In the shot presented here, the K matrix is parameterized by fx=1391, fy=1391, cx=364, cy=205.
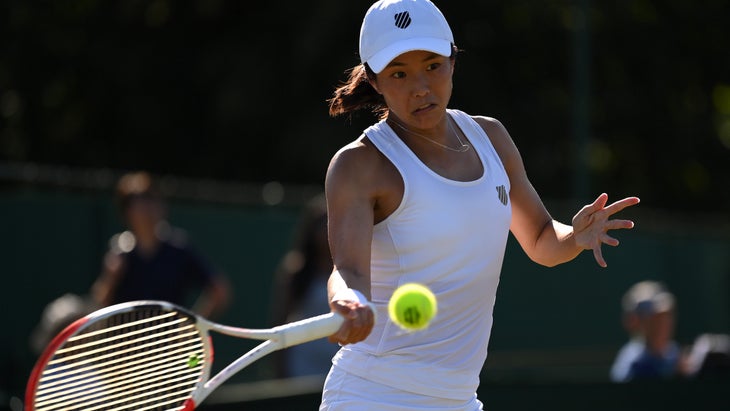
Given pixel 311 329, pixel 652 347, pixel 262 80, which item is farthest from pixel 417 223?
pixel 262 80

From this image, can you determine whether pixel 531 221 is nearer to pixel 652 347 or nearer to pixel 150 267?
pixel 652 347

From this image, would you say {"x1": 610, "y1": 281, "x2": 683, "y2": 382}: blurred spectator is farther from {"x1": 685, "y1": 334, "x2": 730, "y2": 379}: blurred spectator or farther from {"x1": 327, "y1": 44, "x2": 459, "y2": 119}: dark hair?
{"x1": 327, "y1": 44, "x2": 459, "y2": 119}: dark hair

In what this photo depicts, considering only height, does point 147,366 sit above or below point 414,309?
below

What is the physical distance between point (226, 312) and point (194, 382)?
6.56 meters

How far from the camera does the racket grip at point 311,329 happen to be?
3498mm

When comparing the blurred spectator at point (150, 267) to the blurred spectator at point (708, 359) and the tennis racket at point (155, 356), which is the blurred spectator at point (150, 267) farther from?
the tennis racket at point (155, 356)

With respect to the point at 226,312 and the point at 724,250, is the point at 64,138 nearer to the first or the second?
the point at 226,312

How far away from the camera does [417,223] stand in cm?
385

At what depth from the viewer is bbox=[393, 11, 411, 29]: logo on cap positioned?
12.8ft

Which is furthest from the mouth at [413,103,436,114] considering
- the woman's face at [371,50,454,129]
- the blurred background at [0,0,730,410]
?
the blurred background at [0,0,730,410]

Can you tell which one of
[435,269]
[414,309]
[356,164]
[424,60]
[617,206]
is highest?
[424,60]

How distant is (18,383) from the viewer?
7.94 metres

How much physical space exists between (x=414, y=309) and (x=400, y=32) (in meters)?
0.84

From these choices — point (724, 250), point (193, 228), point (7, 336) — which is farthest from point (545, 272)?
point (7, 336)
